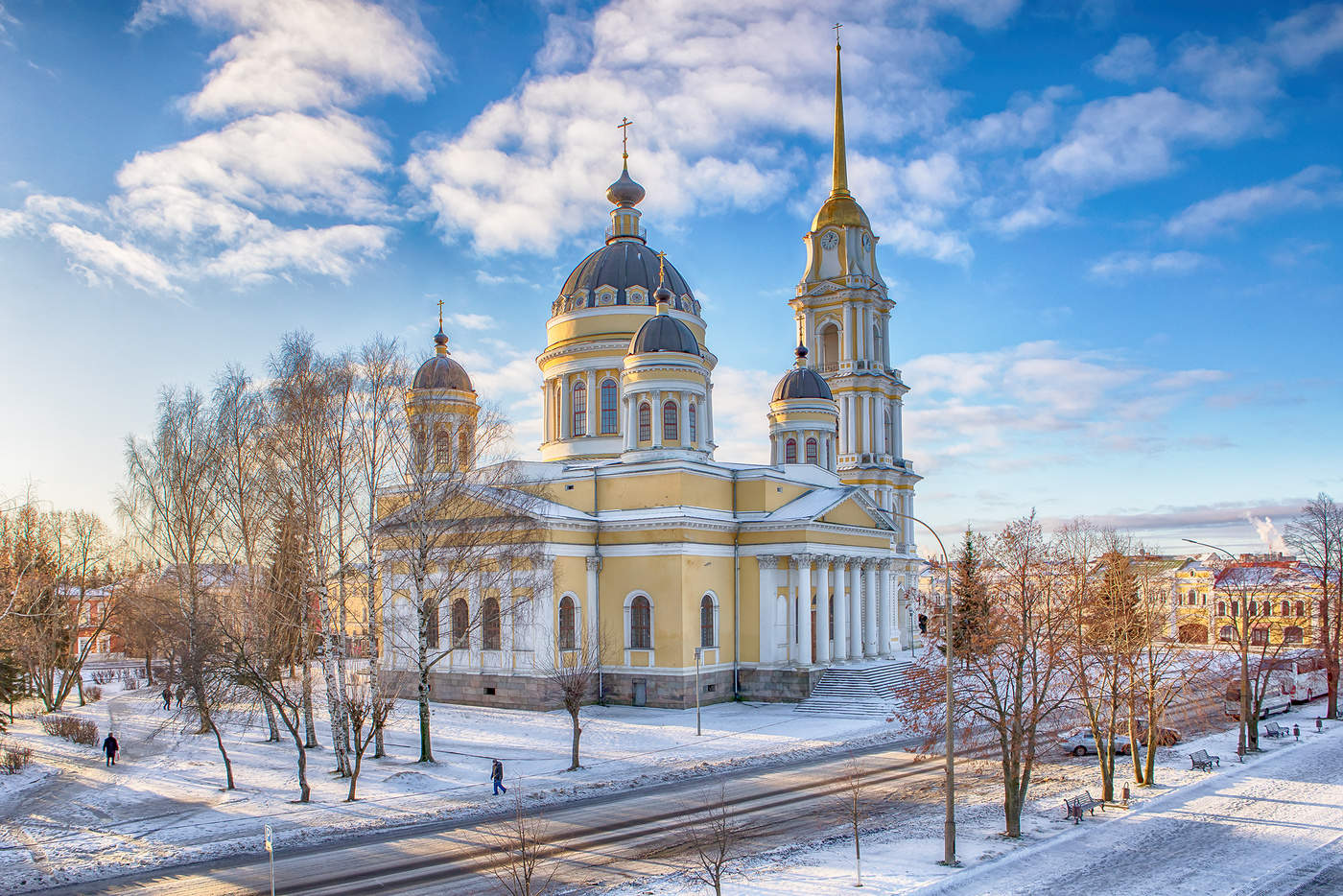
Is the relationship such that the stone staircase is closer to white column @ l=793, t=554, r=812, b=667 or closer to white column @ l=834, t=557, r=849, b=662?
white column @ l=834, t=557, r=849, b=662

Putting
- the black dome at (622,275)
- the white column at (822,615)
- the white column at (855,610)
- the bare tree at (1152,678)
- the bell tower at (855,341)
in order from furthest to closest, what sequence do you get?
1. the bell tower at (855,341)
2. the black dome at (622,275)
3. the white column at (855,610)
4. the white column at (822,615)
5. the bare tree at (1152,678)

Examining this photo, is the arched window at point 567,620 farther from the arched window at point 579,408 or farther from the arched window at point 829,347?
the arched window at point 829,347

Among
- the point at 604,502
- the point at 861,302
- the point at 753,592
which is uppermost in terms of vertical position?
the point at 861,302

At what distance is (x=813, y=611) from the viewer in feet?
137

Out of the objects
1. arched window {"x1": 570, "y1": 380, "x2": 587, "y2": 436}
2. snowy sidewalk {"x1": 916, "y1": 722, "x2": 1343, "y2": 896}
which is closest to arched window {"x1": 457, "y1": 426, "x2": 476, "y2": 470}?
snowy sidewalk {"x1": 916, "y1": 722, "x2": 1343, "y2": 896}

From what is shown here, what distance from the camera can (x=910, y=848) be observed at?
1842 centimetres

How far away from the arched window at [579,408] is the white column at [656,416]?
272 inches

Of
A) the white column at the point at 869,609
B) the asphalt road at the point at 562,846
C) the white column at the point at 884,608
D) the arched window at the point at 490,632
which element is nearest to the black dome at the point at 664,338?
the arched window at the point at 490,632

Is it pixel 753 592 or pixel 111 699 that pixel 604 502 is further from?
pixel 111 699

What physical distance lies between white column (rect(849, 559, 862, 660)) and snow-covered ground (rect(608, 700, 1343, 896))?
53.5ft

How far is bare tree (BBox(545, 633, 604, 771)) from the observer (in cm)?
2681

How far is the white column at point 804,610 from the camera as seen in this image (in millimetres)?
39500

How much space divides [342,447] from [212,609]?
19.0 feet

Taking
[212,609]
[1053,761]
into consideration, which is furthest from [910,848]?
[212,609]
